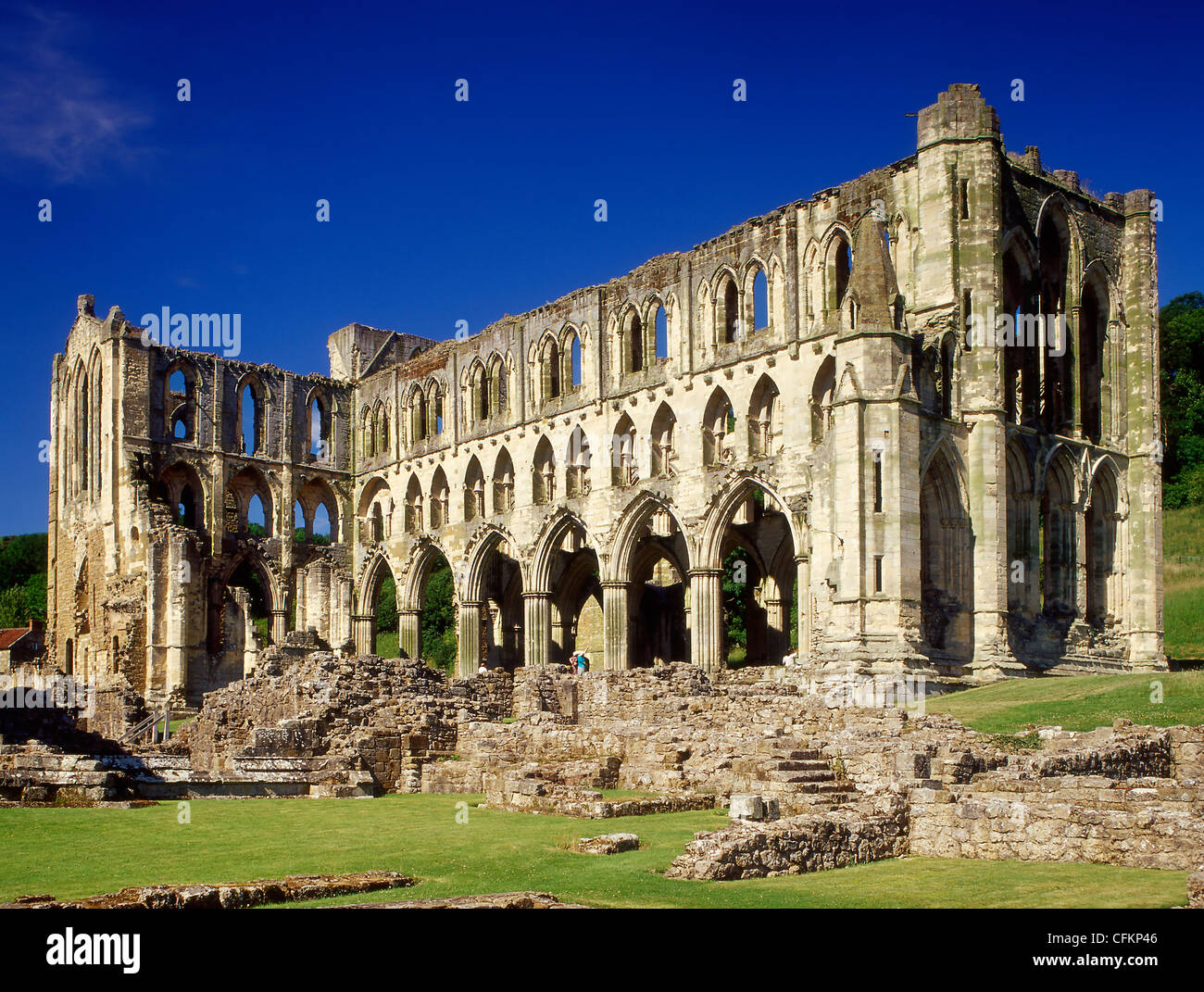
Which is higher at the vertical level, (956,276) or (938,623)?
(956,276)

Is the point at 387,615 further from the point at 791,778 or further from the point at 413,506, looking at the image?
the point at 791,778

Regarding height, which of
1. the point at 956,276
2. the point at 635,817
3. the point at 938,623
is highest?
the point at 956,276

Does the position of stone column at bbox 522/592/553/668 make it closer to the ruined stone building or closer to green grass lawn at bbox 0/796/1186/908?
the ruined stone building

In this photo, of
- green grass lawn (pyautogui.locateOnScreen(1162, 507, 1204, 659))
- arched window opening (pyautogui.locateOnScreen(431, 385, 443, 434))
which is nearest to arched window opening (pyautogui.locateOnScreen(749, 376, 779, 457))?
green grass lawn (pyautogui.locateOnScreen(1162, 507, 1204, 659))

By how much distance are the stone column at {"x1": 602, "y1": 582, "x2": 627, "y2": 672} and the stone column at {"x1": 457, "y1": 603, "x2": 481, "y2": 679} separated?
7710 mm

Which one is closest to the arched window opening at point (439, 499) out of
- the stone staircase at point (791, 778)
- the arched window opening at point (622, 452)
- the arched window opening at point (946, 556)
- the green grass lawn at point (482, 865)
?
→ the arched window opening at point (622, 452)

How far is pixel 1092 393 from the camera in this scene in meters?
38.2

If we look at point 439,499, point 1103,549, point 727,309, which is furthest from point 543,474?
point 1103,549

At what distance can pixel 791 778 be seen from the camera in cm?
1780

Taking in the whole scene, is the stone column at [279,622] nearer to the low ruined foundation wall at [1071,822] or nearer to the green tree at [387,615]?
the green tree at [387,615]

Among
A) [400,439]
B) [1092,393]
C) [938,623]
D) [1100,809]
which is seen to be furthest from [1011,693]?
[400,439]

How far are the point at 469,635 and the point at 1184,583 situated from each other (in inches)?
1081
